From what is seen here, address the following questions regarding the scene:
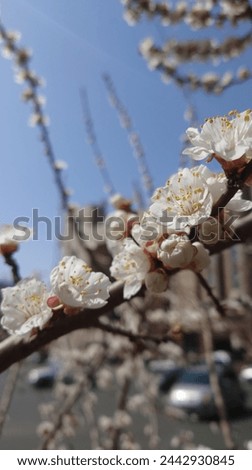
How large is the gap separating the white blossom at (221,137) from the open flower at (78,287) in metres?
0.24

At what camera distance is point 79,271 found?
774mm

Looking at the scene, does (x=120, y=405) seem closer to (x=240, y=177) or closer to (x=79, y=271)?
(x=79, y=271)

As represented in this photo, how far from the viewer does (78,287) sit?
28.3 inches

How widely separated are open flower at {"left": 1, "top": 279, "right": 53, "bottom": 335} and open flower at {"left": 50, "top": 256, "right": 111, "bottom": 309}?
1.4 inches

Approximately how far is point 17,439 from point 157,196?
7211mm

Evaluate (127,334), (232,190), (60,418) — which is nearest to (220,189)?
(232,190)

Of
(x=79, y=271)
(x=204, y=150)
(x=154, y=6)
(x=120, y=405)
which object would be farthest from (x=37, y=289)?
(x=154, y=6)

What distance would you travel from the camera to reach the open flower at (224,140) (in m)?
0.62

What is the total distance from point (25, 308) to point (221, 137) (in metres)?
0.43

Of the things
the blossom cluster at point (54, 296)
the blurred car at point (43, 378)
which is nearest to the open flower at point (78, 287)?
the blossom cluster at point (54, 296)

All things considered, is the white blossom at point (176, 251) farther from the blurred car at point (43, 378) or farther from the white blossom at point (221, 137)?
the blurred car at point (43, 378)
